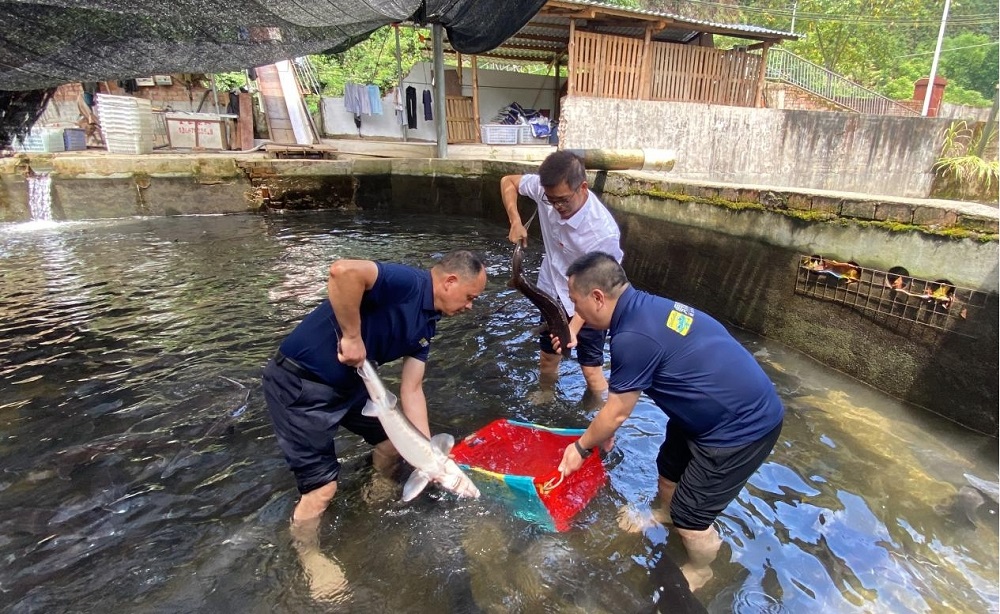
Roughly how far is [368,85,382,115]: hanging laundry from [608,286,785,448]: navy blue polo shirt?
1823 centimetres

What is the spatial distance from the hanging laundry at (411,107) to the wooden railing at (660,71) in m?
7.23

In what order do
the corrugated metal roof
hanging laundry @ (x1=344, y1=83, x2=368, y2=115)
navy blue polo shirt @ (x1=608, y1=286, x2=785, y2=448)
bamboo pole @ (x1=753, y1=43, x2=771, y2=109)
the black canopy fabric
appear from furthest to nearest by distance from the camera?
hanging laundry @ (x1=344, y1=83, x2=368, y2=115) < bamboo pole @ (x1=753, y1=43, x2=771, y2=109) < the corrugated metal roof < the black canopy fabric < navy blue polo shirt @ (x1=608, y1=286, x2=785, y2=448)

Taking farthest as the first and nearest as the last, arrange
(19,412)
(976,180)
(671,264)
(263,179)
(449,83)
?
(449,83) → (263,179) → (976,180) → (671,264) → (19,412)

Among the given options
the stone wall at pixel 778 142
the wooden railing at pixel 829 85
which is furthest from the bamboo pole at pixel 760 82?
the wooden railing at pixel 829 85

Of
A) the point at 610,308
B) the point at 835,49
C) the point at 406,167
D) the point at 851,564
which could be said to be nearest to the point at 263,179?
the point at 406,167

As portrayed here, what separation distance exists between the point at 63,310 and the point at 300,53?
4385 millimetres

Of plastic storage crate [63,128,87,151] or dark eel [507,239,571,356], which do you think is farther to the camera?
plastic storage crate [63,128,87,151]

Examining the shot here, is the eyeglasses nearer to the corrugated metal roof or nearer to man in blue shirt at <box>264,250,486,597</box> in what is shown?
man in blue shirt at <box>264,250,486,597</box>

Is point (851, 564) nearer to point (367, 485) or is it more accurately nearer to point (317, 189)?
point (367, 485)

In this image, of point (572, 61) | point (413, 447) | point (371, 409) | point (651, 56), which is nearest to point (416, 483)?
point (413, 447)

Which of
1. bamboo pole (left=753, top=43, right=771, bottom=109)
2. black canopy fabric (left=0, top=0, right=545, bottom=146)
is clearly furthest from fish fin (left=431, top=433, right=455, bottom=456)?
bamboo pole (left=753, top=43, right=771, bottom=109)

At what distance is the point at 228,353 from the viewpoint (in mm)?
5250

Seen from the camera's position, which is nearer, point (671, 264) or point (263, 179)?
point (671, 264)

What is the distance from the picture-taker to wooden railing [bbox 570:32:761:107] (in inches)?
509
